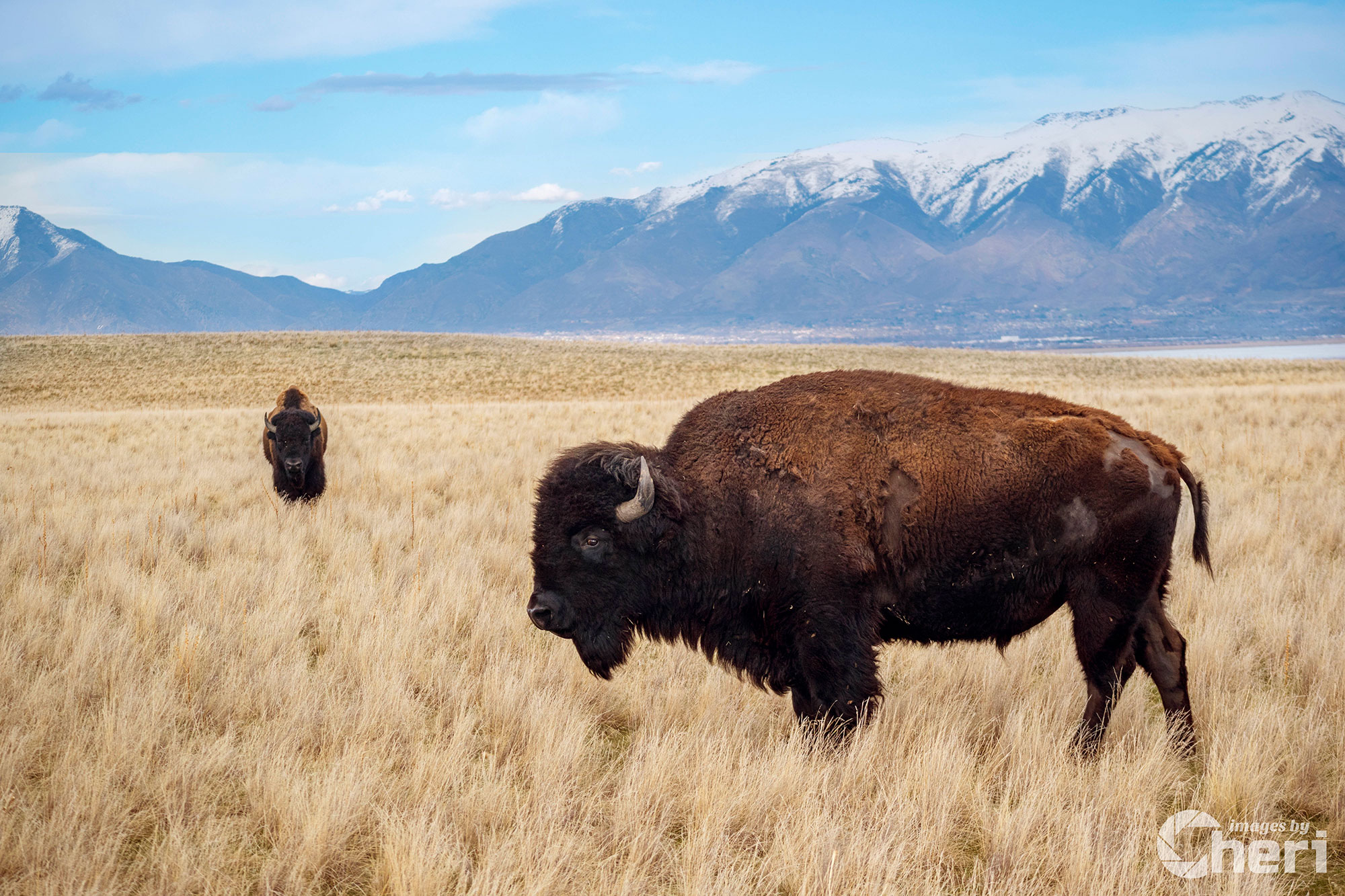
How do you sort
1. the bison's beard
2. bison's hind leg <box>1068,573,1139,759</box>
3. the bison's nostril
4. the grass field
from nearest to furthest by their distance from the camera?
the grass field, bison's hind leg <box>1068,573,1139,759</box>, the bison's nostril, the bison's beard

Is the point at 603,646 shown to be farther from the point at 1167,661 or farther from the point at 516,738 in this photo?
the point at 1167,661

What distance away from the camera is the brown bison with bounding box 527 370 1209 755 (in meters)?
4.18

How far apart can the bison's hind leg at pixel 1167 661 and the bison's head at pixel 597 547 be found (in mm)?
2564

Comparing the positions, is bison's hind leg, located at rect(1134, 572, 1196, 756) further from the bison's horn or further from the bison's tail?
the bison's horn

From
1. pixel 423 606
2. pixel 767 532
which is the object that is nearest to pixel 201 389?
pixel 423 606

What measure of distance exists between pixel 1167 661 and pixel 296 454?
10117mm

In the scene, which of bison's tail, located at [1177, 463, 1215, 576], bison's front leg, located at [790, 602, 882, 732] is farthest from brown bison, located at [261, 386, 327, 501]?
bison's tail, located at [1177, 463, 1215, 576]

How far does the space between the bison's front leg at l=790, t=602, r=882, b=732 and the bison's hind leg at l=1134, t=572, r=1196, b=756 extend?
1.47 metres

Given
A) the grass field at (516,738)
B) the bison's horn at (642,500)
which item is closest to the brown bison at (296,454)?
the grass field at (516,738)

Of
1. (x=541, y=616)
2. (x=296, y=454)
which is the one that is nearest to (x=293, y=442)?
(x=296, y=454)

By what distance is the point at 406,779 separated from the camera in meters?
3.81

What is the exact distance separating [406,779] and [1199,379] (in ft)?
170

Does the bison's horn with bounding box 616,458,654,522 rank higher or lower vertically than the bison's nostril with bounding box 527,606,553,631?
higher

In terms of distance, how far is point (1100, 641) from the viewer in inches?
165
